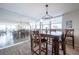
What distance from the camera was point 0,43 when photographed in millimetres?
1790

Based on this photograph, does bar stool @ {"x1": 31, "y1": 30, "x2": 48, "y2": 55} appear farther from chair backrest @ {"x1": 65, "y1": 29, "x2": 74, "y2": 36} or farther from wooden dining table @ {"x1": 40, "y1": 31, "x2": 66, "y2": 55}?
chair backrest @ {"x1": 65, "y1": 29, "x2": 74, "y2": 36}

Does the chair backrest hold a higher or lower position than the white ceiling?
lower

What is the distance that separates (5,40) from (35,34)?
0.63 metres

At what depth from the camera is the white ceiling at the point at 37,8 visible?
70.6 inches

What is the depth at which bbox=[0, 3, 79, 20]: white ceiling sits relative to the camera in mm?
1794

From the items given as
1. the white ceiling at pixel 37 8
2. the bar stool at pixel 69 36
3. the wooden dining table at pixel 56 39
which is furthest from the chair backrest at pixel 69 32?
the white ceiling at pixel 37 8

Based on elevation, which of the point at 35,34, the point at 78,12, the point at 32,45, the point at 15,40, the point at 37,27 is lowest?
the point at 32,45

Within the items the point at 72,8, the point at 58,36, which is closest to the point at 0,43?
the point at 58,36

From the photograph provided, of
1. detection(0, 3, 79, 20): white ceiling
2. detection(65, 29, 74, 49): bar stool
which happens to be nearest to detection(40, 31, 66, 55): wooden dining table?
detection(65, 29, 74, 49): bar stool

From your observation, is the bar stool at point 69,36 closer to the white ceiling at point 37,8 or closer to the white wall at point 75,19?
the white wall at point 75,19

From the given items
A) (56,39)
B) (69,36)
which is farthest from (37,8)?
(69,36)

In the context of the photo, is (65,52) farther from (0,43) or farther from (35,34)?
(0,43)

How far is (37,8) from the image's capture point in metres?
1.84

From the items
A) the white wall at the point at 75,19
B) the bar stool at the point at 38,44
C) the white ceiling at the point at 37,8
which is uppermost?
the white ceiling at the point at 37,8
